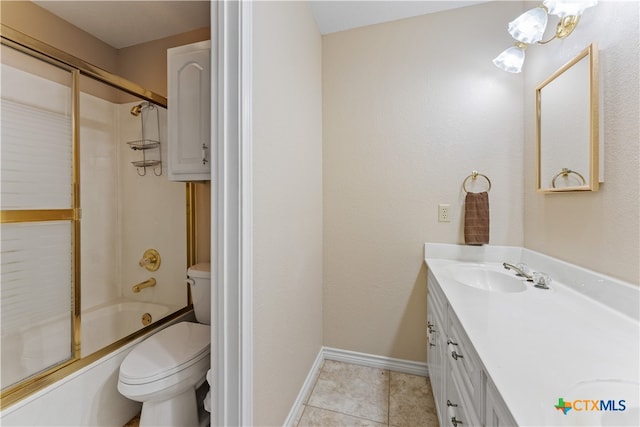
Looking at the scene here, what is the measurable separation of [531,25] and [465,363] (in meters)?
1.53

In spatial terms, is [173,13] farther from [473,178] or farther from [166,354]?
[473,178]

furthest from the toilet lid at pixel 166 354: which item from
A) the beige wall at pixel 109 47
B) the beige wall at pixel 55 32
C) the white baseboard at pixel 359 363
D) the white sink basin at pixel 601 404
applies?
the beige wall at pixel 55 32

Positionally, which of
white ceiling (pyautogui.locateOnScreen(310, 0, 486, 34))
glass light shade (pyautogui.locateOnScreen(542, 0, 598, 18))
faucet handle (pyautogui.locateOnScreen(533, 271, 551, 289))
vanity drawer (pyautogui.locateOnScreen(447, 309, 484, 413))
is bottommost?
vanity drawer (pyautogui.locateOnScreen(447, 309, 484, 413))

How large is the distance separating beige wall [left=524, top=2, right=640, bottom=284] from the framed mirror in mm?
32

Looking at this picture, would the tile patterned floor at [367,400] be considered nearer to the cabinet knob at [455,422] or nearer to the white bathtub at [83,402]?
the cabinet knob at [455,422]

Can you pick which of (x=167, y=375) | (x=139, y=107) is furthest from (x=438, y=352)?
(x=139, y=107)

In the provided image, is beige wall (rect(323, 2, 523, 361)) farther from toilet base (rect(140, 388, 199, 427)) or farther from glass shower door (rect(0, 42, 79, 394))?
glass shower door (rect(0, 42, 79, 394))

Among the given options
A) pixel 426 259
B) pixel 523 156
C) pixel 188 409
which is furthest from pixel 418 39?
pixel 188 409

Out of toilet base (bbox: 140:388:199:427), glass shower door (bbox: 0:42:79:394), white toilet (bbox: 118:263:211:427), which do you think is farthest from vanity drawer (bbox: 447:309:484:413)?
glass shower door (bbox: 0:42:79:394)

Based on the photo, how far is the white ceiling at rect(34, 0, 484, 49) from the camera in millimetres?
1656

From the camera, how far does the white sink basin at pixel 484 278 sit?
1364 millimetres

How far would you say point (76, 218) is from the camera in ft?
4.77

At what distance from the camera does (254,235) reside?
1029mm

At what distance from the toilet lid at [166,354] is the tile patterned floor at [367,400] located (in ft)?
2.30
